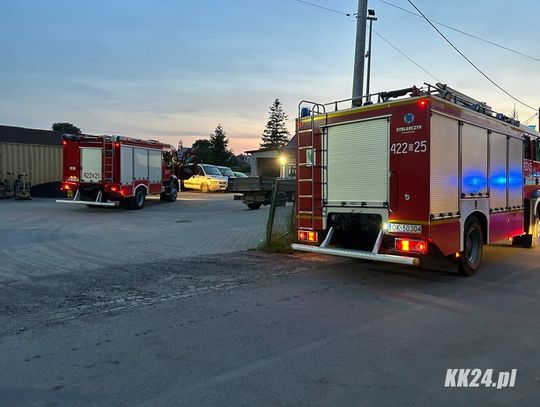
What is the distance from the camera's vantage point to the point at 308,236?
8.87m

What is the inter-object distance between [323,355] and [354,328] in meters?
0.96

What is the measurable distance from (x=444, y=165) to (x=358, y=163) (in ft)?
4.39

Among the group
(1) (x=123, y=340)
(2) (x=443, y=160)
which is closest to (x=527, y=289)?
(2) (x=443, y=160)

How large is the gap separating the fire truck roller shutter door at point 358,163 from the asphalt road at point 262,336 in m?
1.38

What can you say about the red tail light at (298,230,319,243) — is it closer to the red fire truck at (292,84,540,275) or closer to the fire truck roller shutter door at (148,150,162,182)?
the red fire truck at (292,84,540,275)

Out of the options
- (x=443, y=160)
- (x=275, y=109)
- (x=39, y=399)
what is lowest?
(x=39, y=399)

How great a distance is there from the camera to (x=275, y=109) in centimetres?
10188

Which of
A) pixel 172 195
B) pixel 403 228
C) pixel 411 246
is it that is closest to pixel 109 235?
pixel 403 228

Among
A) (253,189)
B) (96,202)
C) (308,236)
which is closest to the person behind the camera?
(308,236)

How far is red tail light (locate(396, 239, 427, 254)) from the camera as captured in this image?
726 cm

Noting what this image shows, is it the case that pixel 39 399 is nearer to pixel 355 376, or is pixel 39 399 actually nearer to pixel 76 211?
pixel 355 376

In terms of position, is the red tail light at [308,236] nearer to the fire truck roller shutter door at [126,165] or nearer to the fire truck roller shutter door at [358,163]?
the fire truck roller shutter door at [358,163]

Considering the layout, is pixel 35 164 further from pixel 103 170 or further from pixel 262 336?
pixel 262 336

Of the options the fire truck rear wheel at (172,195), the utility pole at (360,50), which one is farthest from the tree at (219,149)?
the utility pole at (360,50)
